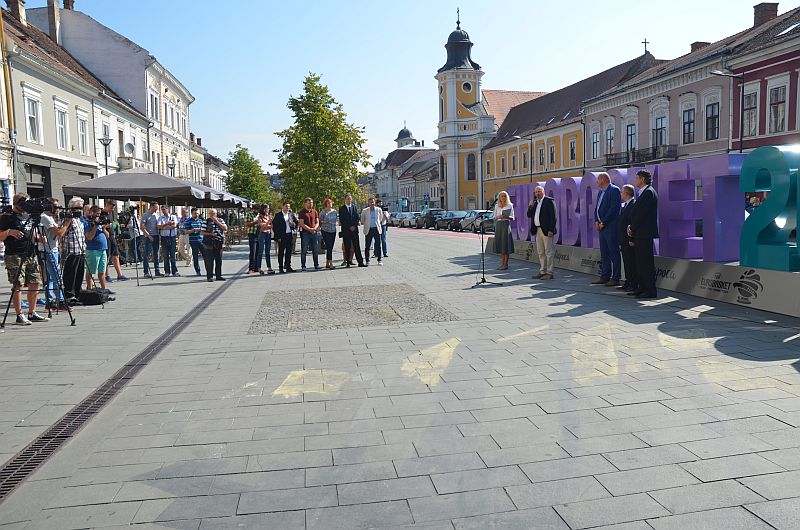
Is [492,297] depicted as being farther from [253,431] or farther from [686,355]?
[253,431]

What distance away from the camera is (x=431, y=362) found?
650cm

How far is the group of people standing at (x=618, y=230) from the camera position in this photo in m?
10.1

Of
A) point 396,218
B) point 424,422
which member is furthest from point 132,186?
point 396,218

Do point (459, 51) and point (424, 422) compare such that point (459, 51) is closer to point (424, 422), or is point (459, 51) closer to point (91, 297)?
point (91, 297)

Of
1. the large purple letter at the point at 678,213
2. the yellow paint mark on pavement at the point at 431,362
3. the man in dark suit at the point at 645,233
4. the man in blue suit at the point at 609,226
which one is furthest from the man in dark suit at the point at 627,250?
the yellow paint mark on pavement at the point at 431,362

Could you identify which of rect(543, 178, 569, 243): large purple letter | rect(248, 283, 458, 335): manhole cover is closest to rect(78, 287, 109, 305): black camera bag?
rect(248, 283, 458, 335): manhole cover

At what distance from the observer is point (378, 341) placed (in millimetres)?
7566

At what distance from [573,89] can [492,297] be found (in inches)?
2388

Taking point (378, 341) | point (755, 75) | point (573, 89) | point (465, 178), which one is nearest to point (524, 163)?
point (573, 89)

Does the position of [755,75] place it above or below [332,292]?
above

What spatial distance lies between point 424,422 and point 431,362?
1.79m

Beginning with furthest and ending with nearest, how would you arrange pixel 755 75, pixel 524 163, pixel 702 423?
pixel 524 163 → pixel 755 75 → pixel 702 423

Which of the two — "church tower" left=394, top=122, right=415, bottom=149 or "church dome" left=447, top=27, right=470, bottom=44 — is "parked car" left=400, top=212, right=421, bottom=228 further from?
"church tower" left=394, top=122, right=415, bottom=149

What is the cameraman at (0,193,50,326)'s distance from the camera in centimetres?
878
